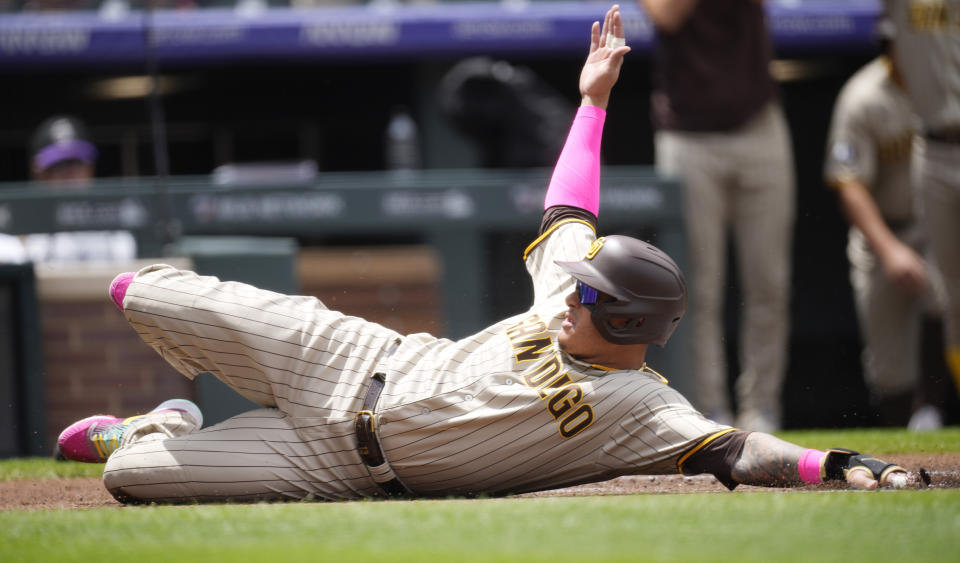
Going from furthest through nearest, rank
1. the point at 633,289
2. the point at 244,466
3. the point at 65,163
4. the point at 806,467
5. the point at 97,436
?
the point at 65,163 → the point at 97,436 → the point at 244,466 → the point at 633,289 → the point at 806,467

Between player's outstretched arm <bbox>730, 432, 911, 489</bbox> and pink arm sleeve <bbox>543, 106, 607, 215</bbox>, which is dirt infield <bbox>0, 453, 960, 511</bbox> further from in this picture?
pink arm sleeve <bbox>543, 106, 607, 215</bbox>

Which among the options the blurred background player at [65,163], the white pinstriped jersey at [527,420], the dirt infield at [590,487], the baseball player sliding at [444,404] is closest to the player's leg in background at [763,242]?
the dirt infield at [590,487]

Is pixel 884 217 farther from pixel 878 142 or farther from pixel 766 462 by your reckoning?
pixel 766 462

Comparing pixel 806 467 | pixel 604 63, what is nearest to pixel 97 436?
pixel 604 63

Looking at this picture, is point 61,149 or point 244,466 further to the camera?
point 61,149

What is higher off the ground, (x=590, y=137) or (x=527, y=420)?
(x=590, y=137)
